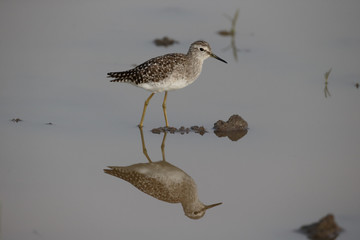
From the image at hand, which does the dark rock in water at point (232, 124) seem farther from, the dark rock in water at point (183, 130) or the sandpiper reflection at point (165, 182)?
the sandpiper reflection at point (165, 182)

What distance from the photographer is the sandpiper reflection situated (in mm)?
9742

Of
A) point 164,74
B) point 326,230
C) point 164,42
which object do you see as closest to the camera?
point 326,230

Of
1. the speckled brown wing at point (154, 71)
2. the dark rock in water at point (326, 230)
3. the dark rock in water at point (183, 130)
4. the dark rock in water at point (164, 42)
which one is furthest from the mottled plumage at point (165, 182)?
the dark rock in water at point (164, 42)

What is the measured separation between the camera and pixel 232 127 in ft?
40.9

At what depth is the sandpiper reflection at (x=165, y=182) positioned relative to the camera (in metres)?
9.74

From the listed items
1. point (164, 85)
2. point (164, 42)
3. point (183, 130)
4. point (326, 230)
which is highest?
point (164, 42)

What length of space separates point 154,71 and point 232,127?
1747mm

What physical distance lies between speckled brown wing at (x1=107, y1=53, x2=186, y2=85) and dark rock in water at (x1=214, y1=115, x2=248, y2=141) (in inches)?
52.3

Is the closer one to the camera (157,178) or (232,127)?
(157,178)

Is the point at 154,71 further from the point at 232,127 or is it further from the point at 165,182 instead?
the point at 165,182

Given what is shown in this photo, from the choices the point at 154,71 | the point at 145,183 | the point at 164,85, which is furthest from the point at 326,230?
the point at 154,71

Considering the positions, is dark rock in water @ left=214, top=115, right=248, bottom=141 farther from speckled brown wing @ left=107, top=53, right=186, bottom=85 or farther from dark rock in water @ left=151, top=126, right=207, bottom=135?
speckled brown wing @ left=107, top=53, right=186, bottom=85

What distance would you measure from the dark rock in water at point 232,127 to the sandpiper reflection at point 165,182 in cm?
162

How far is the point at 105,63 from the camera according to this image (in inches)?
592
